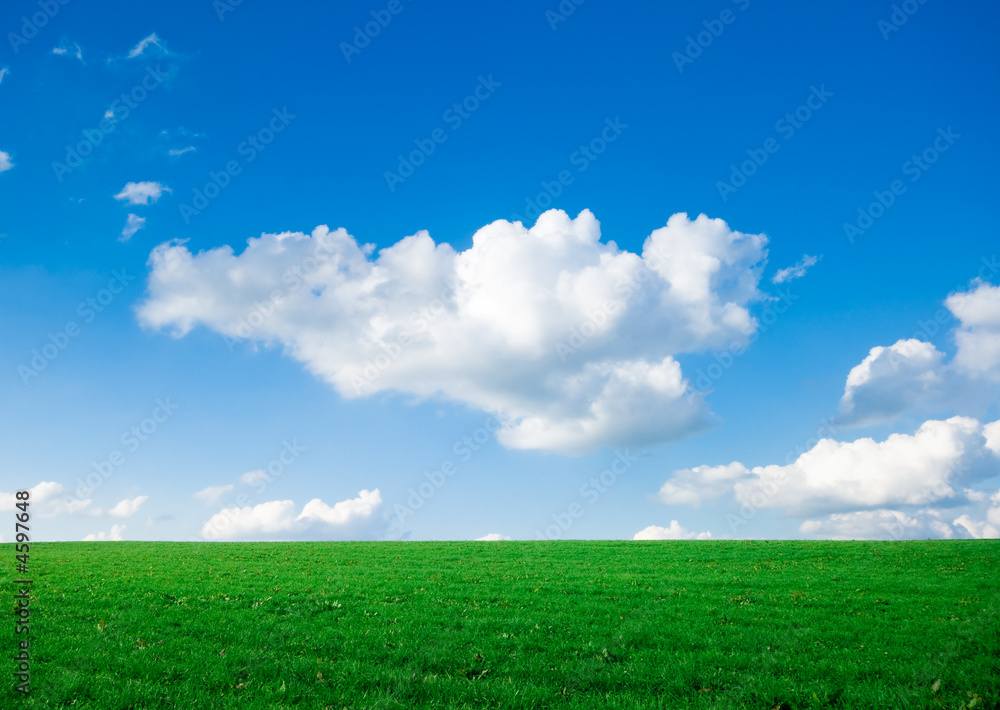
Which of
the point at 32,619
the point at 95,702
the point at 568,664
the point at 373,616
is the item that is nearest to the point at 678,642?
the point at 568,664

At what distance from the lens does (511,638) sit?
1692 cm

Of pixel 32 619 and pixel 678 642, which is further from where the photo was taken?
pixel 32 619

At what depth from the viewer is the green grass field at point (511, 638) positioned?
13.3 meters

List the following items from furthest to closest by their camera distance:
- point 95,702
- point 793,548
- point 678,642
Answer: point 793,548
point 678,642
point 95,702

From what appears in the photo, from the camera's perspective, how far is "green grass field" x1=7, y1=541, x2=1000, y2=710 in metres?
13.3

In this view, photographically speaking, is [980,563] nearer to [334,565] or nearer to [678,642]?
[678,642]

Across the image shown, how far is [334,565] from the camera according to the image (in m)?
32.4

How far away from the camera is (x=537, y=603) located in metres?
21.8

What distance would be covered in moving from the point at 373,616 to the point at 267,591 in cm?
651

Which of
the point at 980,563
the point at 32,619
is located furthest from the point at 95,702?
the point at 980,563

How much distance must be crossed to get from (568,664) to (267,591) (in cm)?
1409

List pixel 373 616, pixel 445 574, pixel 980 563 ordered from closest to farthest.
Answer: pixel 373 616
pixel 445 574
pixel 980 563

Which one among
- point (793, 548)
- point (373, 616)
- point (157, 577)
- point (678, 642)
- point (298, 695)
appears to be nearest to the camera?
point (298, 695)

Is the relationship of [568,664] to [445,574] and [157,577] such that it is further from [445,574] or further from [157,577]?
[157,577]
